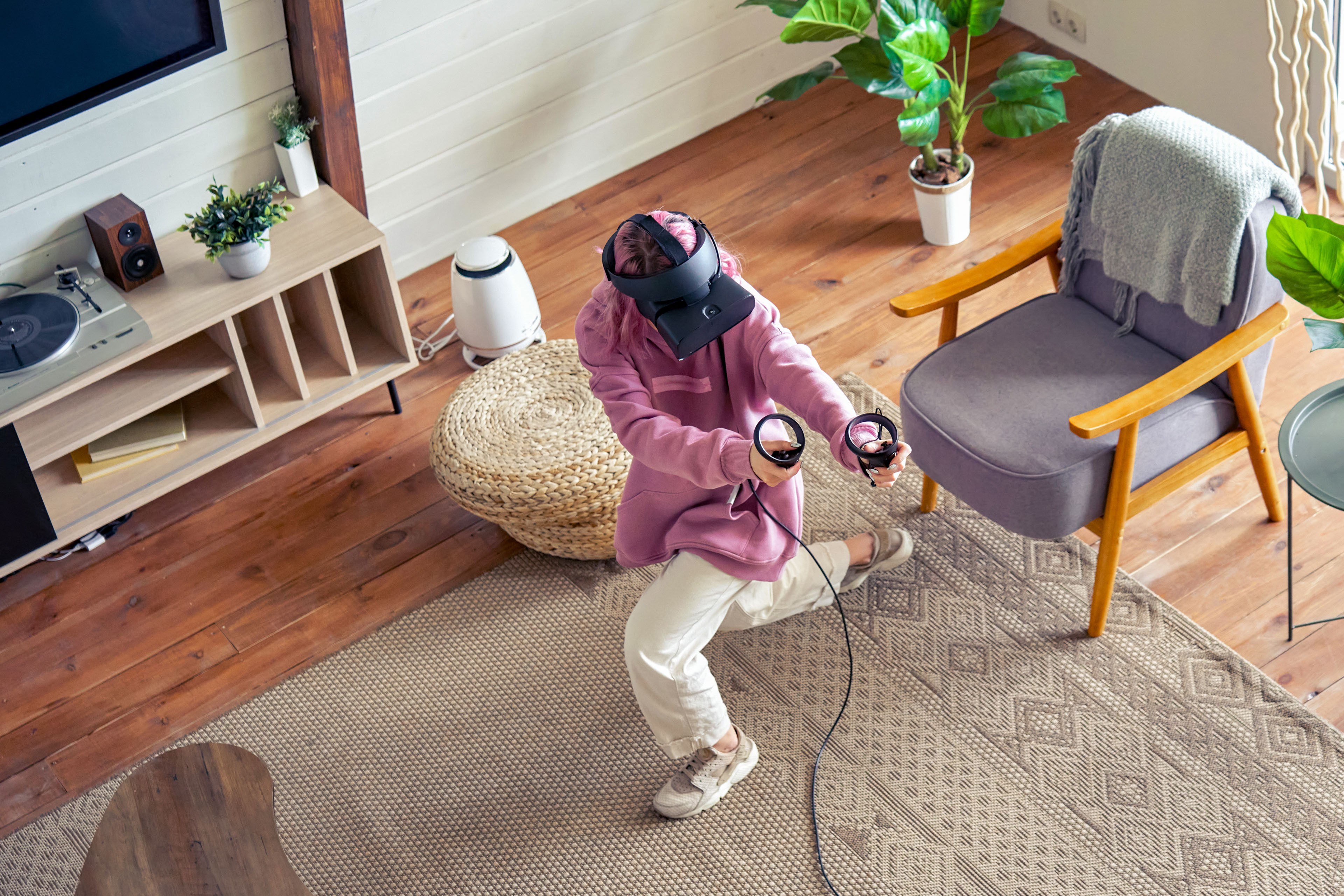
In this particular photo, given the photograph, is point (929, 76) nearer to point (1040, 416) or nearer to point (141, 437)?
point (1040, 416)

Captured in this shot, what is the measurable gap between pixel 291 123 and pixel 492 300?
1.90ft

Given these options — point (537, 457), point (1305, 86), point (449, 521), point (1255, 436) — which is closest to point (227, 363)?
point (449, 521)

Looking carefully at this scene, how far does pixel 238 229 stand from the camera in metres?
2.56

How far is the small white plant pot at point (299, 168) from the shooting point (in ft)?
9.10

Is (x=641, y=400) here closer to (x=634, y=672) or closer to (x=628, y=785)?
(x=634, y=672)

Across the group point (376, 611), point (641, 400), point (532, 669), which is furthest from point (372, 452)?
point (641, 400)

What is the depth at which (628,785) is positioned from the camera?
225 centimetres

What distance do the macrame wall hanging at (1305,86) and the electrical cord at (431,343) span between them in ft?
6.39

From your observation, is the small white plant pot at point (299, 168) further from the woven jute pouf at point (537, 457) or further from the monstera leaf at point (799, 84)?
the monstera leaf at point (799, 84)

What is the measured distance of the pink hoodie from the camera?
1.71 metres

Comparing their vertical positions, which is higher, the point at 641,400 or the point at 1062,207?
the point at 641,400

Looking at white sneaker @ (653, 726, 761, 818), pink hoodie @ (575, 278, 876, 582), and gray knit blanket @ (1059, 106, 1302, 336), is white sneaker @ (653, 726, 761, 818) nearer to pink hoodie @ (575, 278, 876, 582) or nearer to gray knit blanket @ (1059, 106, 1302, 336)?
pink hoodie @ (575, 278, 876, 582)

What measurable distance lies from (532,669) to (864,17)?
162 centimetres

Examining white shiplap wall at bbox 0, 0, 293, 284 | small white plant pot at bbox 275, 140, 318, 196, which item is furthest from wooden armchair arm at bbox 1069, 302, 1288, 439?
white shiplap wall at bbox 0, 0, 293, 284
